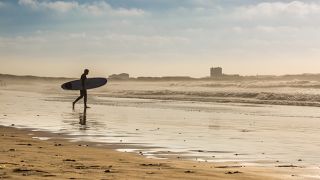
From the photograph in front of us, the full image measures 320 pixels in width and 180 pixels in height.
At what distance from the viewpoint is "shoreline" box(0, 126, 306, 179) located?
7.34m

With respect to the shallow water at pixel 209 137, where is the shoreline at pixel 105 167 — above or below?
above

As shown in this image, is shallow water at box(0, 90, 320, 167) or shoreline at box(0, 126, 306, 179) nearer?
shoreline at box(0, 126, 306, 179)

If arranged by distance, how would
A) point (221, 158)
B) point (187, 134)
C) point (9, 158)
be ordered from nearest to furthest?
1. point (9, 158)
2. point (221, 158)
3. point (187, 134)

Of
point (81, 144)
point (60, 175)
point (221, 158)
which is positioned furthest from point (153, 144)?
point (60, 175)

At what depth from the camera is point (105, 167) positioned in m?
8.13

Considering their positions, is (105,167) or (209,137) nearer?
(105,167)

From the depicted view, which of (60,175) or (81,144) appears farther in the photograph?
(81,144)

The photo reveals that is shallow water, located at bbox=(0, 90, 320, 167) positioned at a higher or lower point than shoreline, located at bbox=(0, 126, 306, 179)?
lower

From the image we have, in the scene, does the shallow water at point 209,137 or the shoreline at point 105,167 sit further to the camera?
the shallow water at point 209,137

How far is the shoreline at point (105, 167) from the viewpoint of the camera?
734 cm

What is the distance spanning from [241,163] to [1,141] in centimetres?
537

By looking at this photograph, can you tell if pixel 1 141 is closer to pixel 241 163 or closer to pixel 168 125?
pixel 241 163

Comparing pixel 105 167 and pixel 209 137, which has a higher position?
pixel 105 167

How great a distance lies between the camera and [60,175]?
23.4ft
